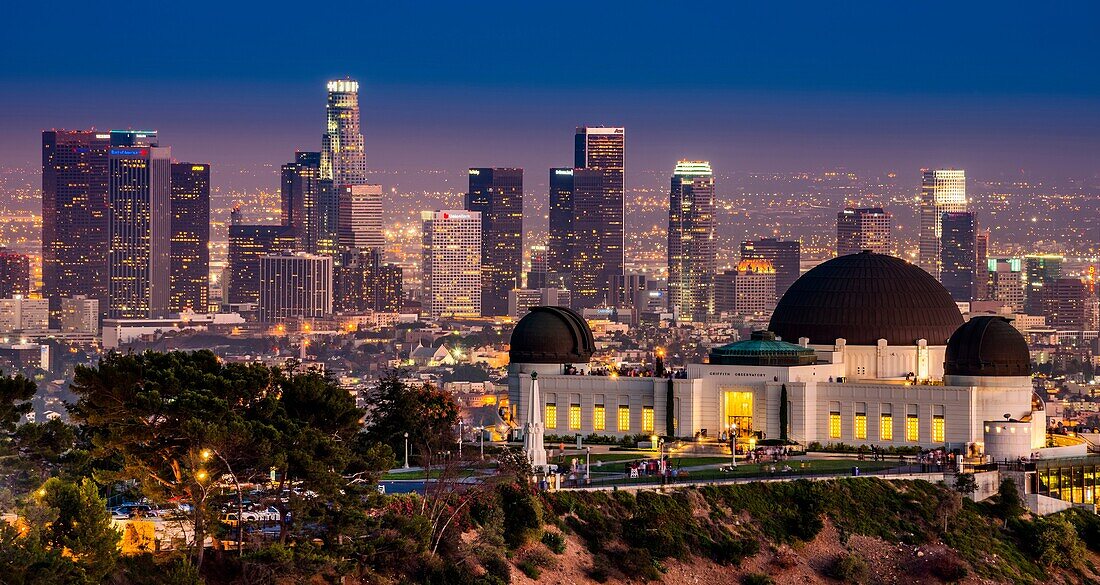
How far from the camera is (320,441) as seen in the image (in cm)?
7006

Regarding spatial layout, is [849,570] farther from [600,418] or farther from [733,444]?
[600,418]

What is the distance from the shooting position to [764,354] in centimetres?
10725

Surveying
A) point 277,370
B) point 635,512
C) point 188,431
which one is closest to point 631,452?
point 635,512

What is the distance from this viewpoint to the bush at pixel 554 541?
7650 cm

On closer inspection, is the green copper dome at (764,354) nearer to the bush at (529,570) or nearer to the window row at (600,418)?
the window row at (600,418)

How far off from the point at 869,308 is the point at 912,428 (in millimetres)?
11627

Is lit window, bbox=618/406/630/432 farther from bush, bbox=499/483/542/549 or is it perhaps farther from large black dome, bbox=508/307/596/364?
bush, bbox=499/483/542/549

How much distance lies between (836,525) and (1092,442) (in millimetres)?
26261

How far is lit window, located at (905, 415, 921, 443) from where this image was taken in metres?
103

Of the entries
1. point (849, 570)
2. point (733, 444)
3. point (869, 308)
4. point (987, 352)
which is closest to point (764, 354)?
point (869, 308)

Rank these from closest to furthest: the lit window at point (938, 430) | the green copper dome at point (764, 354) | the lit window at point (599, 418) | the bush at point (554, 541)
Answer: the bush at point (554, 541) < the lit window at point (938, 430) < the green copper dome at point (764, 354) < the lit window at point (599, 418)

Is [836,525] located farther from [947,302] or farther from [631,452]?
[947,302]

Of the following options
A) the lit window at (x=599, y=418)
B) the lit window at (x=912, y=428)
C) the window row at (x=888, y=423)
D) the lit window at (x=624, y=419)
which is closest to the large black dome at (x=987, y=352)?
the window row at (x=888, y=423)

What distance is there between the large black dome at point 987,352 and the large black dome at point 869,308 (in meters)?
8.90
